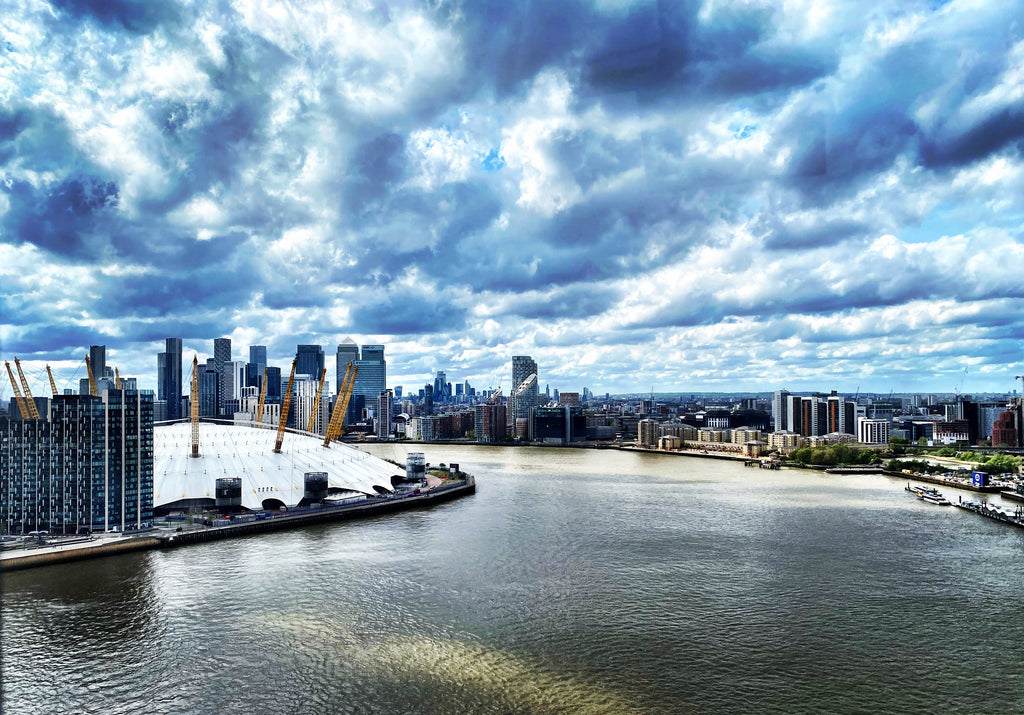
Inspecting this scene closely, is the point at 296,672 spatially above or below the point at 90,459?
below

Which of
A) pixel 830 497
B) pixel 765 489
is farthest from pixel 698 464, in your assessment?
pixel 830 497

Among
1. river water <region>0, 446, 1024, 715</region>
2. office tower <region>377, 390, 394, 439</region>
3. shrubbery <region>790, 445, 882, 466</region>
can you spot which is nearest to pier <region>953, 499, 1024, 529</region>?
river water <region>0, 446, 1024, 715</region>

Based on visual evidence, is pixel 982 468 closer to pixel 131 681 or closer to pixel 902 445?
pixel 902 445

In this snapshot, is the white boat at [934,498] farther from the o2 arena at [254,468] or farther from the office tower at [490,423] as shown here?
the office tower at [490,423]

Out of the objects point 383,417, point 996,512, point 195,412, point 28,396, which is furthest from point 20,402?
point 383,417

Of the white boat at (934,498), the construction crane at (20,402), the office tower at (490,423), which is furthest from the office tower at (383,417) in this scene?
the white boat at (934,498)

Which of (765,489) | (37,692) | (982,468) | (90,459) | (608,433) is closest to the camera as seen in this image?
(37,692)
